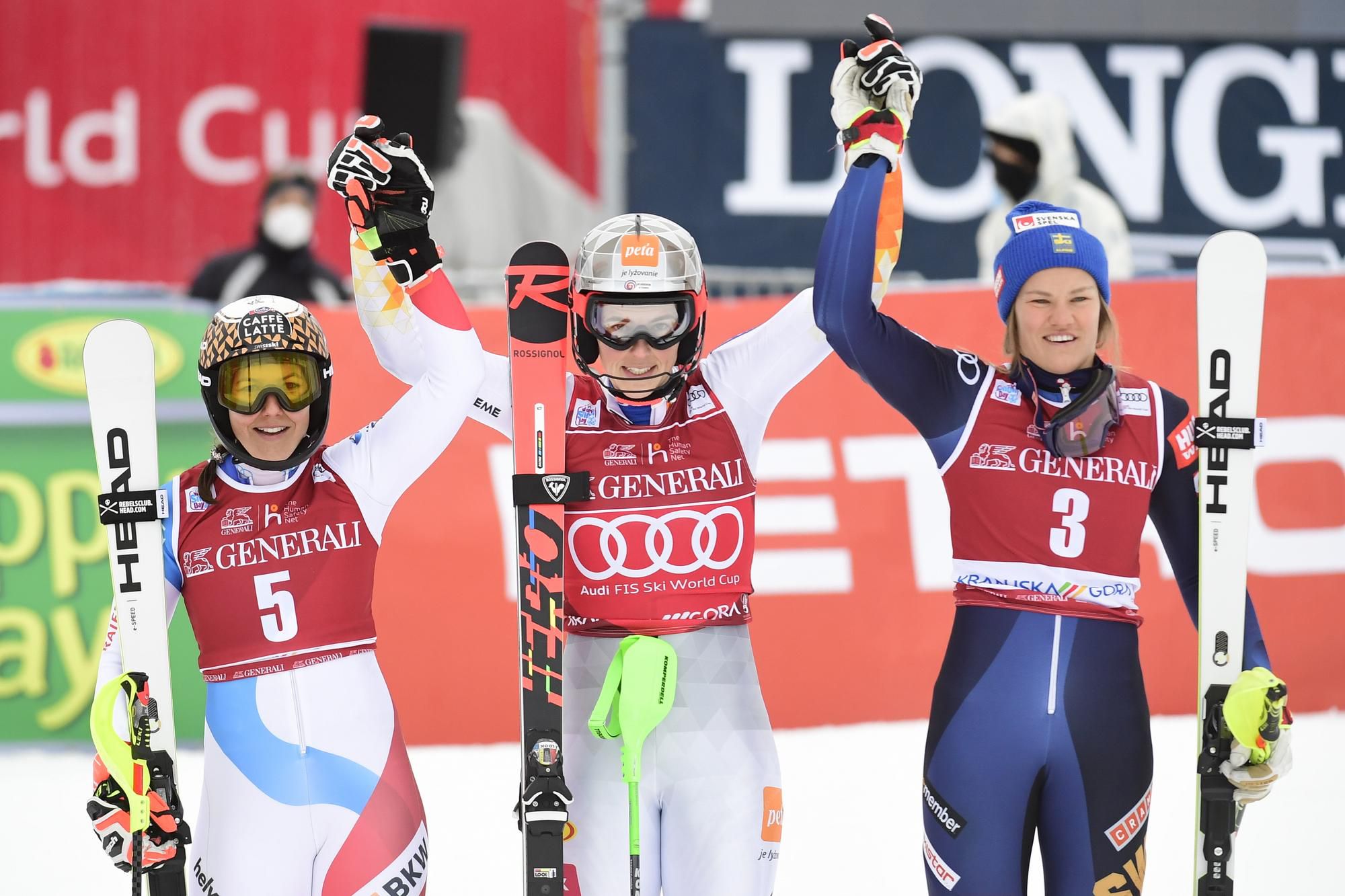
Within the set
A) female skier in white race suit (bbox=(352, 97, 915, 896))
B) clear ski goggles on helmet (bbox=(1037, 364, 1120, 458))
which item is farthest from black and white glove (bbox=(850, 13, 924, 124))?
clear ski goggles on helmet (bbox=(1037, 364, 1120, 458))

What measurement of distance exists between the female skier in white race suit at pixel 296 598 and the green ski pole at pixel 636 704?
0.49 m

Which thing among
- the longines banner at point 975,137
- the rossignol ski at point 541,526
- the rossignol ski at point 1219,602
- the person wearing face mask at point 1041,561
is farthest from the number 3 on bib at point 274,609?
the longines banner at point 975,137

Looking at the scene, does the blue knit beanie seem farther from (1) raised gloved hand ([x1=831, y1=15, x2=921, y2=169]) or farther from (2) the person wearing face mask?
(1) raised gloved hand ([x1=831, y1=15, x2=921, y2=169])

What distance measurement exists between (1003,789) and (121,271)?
11.7m

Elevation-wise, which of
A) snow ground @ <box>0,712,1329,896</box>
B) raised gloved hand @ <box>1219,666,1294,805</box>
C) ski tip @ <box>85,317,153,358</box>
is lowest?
snow ground @ <box>0,712,1329,896</box>

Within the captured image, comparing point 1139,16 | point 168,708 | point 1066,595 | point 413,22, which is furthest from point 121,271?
point 1066,595

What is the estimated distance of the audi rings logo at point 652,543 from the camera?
389cm

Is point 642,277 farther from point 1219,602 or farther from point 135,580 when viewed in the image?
point 1219,602

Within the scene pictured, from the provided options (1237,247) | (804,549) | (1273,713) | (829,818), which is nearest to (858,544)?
(804,549)

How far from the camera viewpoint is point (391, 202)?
3957mm

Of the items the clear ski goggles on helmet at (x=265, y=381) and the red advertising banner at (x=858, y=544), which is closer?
the clear ski goggles on helmet at (x=265, y=381)

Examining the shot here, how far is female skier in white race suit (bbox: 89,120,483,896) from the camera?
12.1 feet

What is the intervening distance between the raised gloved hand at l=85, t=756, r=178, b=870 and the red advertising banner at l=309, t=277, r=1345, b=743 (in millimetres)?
3163

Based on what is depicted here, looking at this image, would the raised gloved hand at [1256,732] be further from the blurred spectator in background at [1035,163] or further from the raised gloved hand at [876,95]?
the blurred spectator in background at [1035,163]
